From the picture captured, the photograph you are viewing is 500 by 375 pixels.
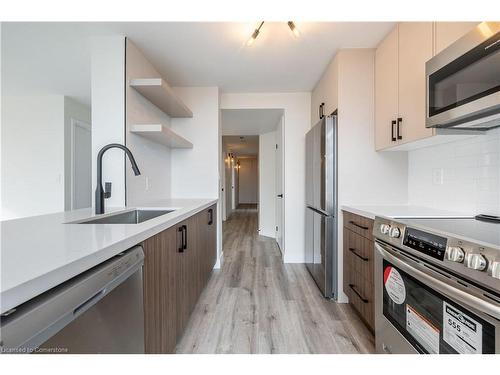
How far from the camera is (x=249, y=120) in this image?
12.6ft

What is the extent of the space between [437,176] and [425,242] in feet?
3.49

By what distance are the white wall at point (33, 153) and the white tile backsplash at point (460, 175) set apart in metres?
4.77

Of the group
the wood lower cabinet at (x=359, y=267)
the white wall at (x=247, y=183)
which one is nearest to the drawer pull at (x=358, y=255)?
the wood lower cabinet at (x=359, y=267)

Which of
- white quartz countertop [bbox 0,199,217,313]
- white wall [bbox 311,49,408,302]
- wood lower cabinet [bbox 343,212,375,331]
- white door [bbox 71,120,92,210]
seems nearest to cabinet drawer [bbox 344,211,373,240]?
wood lower cabinet [bbox 343,212,375,331]

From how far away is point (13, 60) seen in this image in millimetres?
2436

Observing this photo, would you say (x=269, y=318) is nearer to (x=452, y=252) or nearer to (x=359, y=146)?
(x=452, y=252)

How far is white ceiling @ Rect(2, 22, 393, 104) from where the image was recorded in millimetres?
1817

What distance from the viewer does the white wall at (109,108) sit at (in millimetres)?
1839

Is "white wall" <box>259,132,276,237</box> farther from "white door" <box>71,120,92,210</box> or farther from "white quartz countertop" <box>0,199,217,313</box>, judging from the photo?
"white quartz countertop" <box>0,199,217,313</box>

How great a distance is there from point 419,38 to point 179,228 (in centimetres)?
197

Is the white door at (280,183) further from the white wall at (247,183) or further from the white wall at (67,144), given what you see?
the white wall at (247,183)
